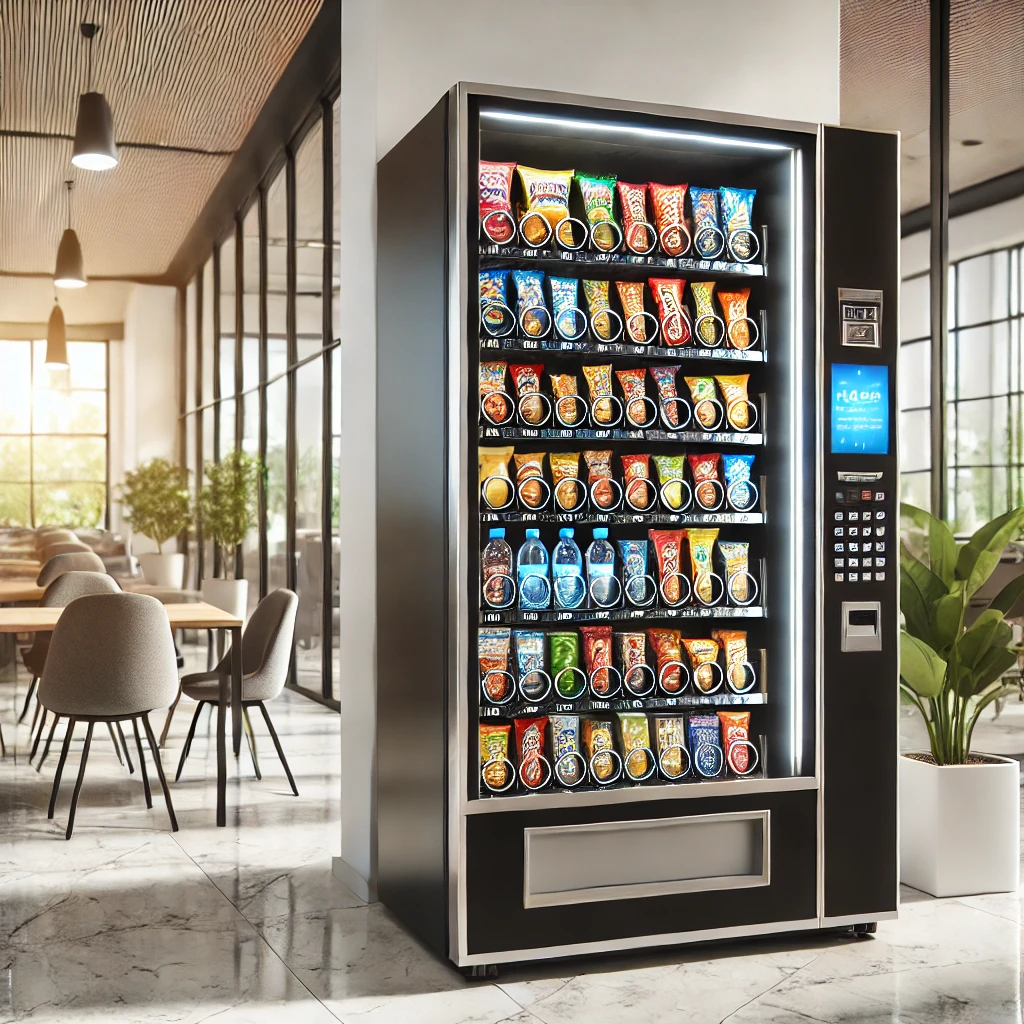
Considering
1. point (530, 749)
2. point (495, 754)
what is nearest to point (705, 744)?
point (530, 749)

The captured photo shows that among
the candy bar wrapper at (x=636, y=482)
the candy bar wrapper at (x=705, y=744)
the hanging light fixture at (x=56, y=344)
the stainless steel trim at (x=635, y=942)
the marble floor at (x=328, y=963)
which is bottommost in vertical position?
the marble floor at (x=328, y=963)

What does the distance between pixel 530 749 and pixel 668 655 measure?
50cm

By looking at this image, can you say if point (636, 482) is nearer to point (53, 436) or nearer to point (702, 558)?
point (702, 558)

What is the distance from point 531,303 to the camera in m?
3.23

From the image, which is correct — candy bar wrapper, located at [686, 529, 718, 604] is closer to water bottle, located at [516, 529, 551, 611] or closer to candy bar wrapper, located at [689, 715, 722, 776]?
candy bar wrapper, located at [689, 715, 722, 776]

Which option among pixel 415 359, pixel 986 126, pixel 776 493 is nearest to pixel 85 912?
pixel 415 359

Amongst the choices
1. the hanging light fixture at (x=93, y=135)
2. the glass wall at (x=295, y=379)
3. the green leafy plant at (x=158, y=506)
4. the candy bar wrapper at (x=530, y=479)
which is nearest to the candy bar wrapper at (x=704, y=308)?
the candy bar wrapper at (x=530, y=479)

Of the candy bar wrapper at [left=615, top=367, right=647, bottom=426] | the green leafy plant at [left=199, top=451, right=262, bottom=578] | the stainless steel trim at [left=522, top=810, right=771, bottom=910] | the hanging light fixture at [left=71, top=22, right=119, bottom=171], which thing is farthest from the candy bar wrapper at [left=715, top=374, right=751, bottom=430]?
the green leafy plant at [left=199, top=451, right=262, bottom=578]

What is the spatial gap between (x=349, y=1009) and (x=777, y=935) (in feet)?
4.11

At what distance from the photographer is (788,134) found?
3.26m

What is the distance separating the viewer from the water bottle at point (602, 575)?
10.8ft

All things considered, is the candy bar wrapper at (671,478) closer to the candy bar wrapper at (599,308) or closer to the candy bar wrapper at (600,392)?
the candy bar wrapper at (600,392)

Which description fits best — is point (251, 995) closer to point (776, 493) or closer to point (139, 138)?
point (776, 493)

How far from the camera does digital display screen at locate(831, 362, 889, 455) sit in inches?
129
